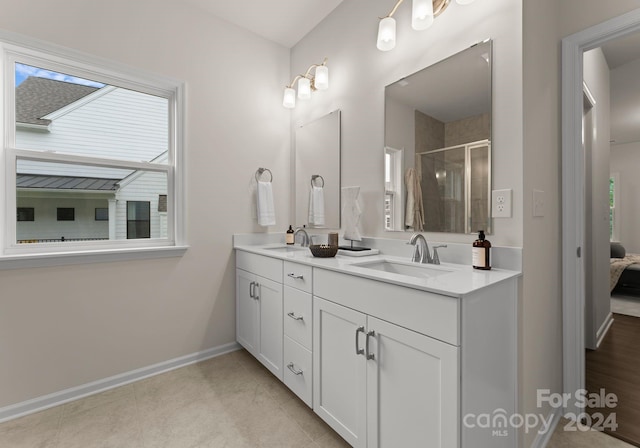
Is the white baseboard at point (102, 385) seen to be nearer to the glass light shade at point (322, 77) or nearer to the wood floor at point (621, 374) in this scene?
the glass light shade at point (322, 77)

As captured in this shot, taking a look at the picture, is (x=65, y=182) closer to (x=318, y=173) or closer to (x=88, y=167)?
(x=88, y=167)

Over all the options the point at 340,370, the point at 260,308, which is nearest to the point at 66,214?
the point at 260,308

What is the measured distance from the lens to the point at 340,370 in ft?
4.71

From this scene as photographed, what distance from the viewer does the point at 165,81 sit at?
2.20 m

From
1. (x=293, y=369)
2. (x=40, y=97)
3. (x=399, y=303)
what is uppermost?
(x=40, y=97)

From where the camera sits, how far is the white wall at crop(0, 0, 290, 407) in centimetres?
176

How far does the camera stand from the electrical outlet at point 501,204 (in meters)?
1.39

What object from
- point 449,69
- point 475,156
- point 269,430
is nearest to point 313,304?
point 269,430

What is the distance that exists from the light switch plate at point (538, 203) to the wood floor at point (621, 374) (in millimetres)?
1197

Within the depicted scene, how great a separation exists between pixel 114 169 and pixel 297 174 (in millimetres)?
1386

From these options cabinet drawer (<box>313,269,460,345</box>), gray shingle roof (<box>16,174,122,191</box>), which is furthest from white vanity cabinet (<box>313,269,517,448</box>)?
gray shingle roof (<box>16,174,122,191</box>)

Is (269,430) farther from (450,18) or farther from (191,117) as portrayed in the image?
(450,18)

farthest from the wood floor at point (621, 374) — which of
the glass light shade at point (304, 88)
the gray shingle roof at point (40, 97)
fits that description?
the gray shingle roof at point (40, 97)

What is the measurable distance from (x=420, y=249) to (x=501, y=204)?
44 centimetres
